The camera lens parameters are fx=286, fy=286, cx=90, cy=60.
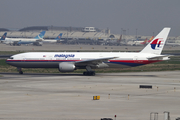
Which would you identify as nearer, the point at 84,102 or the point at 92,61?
the point at 84,102

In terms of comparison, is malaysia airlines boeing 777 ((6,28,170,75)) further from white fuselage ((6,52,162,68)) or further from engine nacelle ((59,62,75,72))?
engine nacelle ((59,62,75,72))

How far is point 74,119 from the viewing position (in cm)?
1906

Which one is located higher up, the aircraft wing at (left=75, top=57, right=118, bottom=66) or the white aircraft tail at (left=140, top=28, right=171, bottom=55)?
the white aircraft tail at (left=140, top=28, right=171, bottom=55)

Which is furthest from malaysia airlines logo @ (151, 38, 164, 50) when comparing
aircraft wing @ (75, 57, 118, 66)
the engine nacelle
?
the engine nacelle

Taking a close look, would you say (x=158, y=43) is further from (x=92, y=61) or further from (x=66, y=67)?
(x=66, y=67)

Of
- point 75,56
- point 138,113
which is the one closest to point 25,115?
point 138,113

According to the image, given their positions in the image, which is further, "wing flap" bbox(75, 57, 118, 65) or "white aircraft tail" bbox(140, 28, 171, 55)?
"white aircraft tail" bbox(140, 28, 171, 55)

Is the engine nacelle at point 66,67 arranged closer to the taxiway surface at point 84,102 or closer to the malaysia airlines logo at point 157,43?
the taxiway surface at point 84,102

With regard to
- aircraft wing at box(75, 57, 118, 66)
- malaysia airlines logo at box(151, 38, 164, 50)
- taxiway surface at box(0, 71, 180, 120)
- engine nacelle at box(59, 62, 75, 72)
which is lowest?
taxiway surface at box(0, 71, 180, 120)

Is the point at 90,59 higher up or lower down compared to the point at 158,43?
lower down

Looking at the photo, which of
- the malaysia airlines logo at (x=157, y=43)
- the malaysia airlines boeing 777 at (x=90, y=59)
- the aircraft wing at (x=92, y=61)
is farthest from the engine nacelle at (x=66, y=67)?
the malaysia airlines logo at (x=157, y=43)

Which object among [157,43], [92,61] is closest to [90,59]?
[92,61]

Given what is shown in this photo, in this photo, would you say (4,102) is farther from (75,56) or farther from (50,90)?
(75,56)

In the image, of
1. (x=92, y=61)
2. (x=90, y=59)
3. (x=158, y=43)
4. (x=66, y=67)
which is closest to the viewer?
(x=66, y=67)
